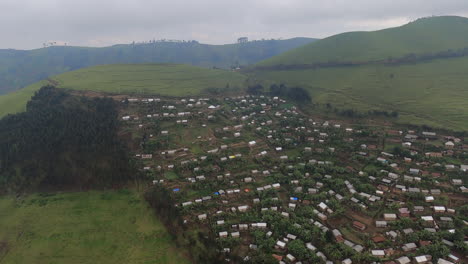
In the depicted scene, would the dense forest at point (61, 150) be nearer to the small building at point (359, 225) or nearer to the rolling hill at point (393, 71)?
→ the small building at point (359, 225)

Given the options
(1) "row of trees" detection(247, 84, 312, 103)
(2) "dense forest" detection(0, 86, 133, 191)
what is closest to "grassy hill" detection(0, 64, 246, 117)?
(1) "row of trees" detection(247, 84, 312, 103)

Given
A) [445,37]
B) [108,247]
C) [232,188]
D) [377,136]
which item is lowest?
[108,247]

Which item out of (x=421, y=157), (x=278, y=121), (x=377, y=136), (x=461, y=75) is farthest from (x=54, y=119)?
(x=461, y=75)

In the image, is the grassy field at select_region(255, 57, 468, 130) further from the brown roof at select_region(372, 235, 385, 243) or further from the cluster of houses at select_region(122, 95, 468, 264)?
the brown roof at select_region(372, 235, 385, 243)

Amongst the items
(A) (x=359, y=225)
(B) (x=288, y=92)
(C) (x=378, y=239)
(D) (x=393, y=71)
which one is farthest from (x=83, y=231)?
(D) (x=393, y=71)

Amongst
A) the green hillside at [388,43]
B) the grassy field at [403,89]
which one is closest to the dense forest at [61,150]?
the grassy field at [403,89]

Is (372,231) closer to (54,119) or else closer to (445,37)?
(54,119)
